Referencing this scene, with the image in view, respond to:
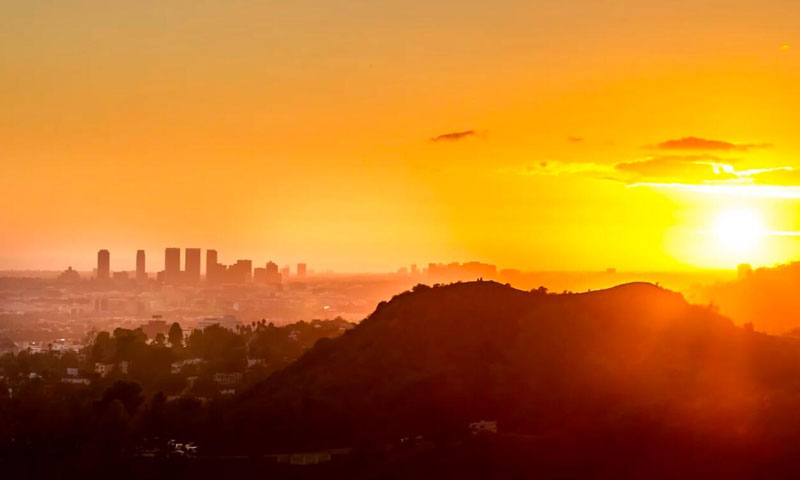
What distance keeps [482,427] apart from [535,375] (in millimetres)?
6837

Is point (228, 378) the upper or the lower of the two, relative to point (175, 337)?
lower

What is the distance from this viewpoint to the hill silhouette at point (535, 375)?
141 feet

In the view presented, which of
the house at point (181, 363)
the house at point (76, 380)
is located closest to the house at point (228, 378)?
the house at point (181, 363)

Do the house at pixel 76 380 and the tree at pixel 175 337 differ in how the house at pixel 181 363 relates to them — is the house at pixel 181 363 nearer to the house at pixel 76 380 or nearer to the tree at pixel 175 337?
the house at pixel 76 380

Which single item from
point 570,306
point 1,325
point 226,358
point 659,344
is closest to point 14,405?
point 226,358

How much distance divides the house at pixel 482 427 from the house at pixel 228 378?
27.9 m

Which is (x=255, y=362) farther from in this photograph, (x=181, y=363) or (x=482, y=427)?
(x=482, y=427)

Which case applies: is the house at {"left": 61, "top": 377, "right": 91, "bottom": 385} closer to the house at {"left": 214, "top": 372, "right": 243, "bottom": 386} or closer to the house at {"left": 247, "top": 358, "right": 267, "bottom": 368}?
the house at {"left": 214, "top": 372, "right": 243, "bottom": 386}

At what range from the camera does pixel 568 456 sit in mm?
38531

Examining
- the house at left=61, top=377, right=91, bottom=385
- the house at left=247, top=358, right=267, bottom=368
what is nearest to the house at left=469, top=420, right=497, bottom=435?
the house at left=247, top=358, right=267, bottom=368

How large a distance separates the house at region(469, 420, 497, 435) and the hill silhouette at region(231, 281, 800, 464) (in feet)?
1.72

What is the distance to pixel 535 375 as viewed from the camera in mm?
50188

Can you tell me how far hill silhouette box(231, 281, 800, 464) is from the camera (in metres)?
43.0

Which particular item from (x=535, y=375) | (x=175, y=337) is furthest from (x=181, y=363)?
(x=535, y=375)
